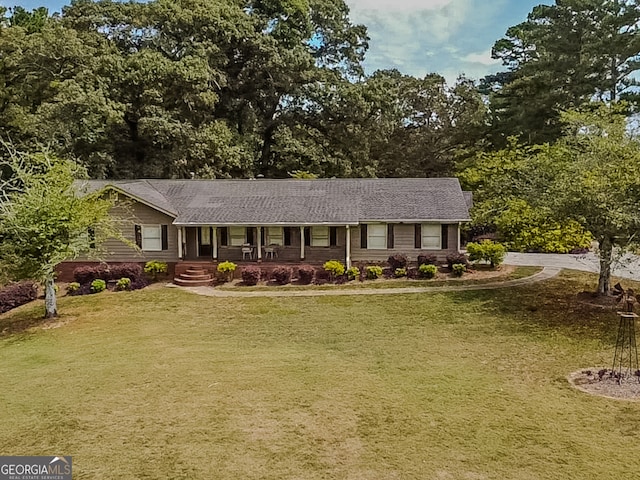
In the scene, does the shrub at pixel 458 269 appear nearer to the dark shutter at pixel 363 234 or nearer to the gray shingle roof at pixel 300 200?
the gray shingle roof at pixel 300 200

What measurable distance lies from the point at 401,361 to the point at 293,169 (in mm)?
23641

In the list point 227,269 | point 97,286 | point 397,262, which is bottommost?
point 97,286

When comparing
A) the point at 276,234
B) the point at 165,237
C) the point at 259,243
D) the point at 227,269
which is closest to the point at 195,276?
the point at 227,269

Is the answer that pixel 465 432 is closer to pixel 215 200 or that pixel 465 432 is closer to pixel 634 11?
pixel 215 200

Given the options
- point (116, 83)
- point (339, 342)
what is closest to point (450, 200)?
point (339, 342)

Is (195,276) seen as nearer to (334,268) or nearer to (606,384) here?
(334,268)

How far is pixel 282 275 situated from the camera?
20453 mm

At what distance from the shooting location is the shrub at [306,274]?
20.6 meters

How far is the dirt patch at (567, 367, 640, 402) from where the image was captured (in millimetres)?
9445

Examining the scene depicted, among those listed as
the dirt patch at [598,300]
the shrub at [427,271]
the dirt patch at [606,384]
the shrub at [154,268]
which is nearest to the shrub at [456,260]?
the shrub at [427,271]

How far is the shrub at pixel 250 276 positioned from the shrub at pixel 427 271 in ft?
22.1

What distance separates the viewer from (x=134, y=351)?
42.5 feet

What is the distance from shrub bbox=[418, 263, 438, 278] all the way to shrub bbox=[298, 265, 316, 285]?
4435mm

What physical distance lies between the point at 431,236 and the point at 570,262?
7004mm
